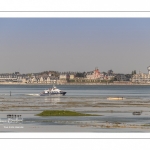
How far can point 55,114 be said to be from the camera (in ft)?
85.9

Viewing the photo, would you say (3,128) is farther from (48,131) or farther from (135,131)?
(135,131)

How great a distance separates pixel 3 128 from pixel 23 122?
212cm

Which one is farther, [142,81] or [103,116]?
[142,81]
